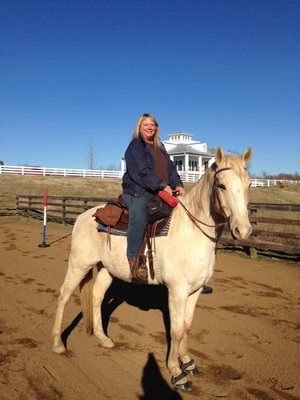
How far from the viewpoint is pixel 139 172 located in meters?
3.48

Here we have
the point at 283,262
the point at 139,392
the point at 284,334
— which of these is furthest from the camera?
the point at 283,262

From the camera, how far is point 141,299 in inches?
230

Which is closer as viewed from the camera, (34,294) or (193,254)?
(193,254)

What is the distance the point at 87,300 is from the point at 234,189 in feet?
8.87

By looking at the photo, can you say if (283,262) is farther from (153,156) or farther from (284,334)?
(153,156)

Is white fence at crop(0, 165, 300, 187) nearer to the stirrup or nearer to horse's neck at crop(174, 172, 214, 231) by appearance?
horse's neck at crop(174, 172, 214, 231)

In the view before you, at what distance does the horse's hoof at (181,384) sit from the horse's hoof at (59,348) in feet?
4.70

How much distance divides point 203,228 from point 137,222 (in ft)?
2.47

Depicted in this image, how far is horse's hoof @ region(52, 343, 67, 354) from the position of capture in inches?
150

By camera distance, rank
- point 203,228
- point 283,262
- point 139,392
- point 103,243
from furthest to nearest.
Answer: point 283,262, point 103,243, point 203,228, point 139,392

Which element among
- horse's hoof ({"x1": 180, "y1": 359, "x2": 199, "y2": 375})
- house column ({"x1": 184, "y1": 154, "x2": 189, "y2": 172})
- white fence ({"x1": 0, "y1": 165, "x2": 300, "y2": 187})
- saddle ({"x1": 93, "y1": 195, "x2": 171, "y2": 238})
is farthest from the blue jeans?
house column ({"x1": 184, "y1": 154, "x2": 189, "y2": 172})

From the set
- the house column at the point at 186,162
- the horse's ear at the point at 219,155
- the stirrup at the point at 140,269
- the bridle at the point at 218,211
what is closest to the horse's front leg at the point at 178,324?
the stirrup at the point at 140,269

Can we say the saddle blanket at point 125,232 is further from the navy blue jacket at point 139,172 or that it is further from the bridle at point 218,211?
the navy blue jacket at point 139,172

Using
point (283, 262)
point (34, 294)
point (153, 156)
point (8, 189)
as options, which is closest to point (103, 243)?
point (153, 156)
